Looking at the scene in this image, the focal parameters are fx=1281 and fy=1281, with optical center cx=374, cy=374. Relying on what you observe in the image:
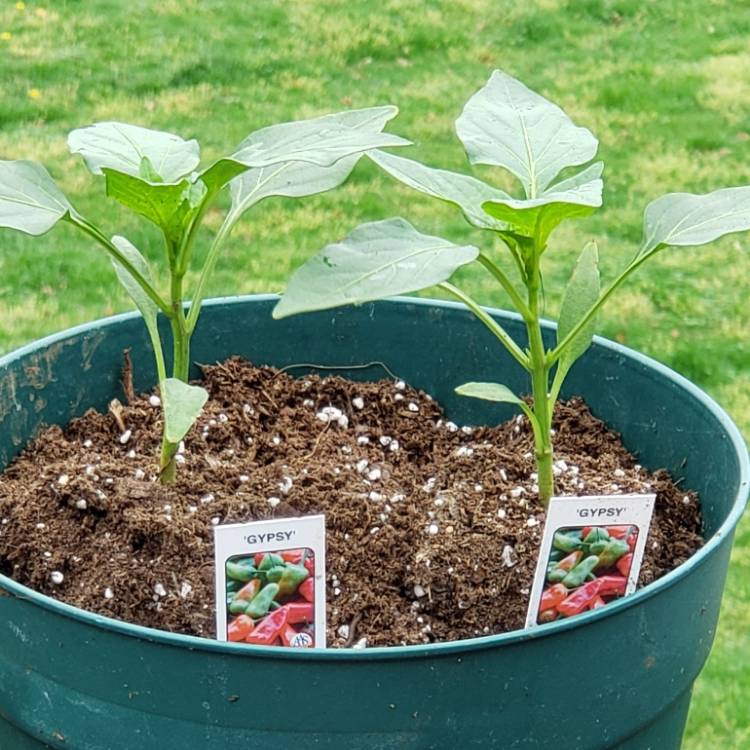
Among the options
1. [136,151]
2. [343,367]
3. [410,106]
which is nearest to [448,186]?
[136,151]

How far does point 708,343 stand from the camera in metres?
2.80

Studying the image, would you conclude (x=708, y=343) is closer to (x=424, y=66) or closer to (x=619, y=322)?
(x=619, y=322)

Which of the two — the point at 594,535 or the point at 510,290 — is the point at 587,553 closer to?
the point at 594,535

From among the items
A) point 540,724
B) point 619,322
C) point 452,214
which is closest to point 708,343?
point 619,322

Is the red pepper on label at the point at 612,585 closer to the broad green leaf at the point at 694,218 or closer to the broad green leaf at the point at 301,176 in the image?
the broad green leaf at the point at 694,218

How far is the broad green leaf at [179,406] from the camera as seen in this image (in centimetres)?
107

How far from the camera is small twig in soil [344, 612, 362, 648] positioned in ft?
3.81

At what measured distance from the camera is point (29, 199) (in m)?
1.14

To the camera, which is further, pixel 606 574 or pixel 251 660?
pixel 606 574

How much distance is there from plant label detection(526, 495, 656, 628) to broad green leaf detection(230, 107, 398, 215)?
14.3 inches

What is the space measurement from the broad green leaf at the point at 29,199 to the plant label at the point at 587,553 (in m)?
0.50

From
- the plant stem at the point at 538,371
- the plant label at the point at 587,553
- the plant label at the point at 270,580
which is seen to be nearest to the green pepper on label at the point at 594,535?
the plant label at the point at 587,553

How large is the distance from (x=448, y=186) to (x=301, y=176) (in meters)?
0.18

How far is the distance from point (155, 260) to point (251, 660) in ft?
7.52
